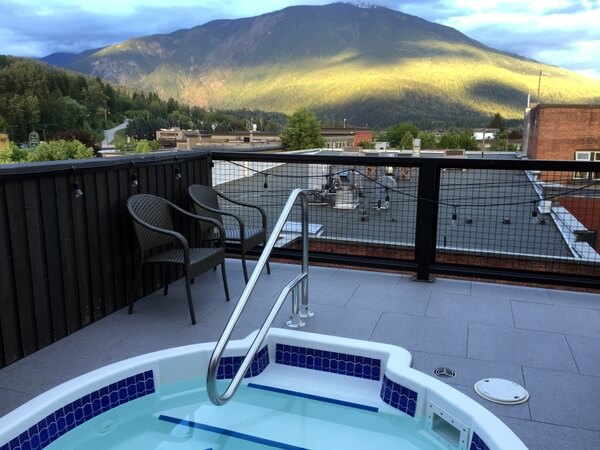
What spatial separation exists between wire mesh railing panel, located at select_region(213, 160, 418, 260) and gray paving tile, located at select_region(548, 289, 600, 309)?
3.94 feet

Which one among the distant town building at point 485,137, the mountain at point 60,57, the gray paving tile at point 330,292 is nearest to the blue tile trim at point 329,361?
the gray paving tile at point 330,292

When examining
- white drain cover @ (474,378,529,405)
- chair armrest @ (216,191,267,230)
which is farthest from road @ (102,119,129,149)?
white drain cover @ (474,378,529,405)

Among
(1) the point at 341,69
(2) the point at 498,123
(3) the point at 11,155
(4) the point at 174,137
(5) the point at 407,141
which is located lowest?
(3) the point at 11,155

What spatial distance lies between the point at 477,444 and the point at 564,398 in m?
0.61

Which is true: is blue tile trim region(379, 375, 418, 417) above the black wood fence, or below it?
below

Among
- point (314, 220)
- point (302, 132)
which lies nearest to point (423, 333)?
point (314, 220)

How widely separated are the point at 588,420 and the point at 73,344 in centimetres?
275

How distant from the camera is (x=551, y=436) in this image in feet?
6.69

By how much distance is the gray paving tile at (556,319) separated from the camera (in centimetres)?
312

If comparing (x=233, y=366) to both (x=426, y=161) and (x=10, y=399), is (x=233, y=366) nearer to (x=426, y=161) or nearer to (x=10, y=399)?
(x=10, y=399)

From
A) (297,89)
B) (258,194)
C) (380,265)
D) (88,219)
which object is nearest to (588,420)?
(380,265)

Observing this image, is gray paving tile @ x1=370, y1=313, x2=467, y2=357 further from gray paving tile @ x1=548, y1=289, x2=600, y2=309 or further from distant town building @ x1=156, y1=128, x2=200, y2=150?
distant town building @ x1=156, y1=128, x2=200, y2=150

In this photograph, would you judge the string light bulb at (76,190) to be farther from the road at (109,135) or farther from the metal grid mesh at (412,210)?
the road at (109,135)

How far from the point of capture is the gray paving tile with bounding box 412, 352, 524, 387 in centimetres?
252
